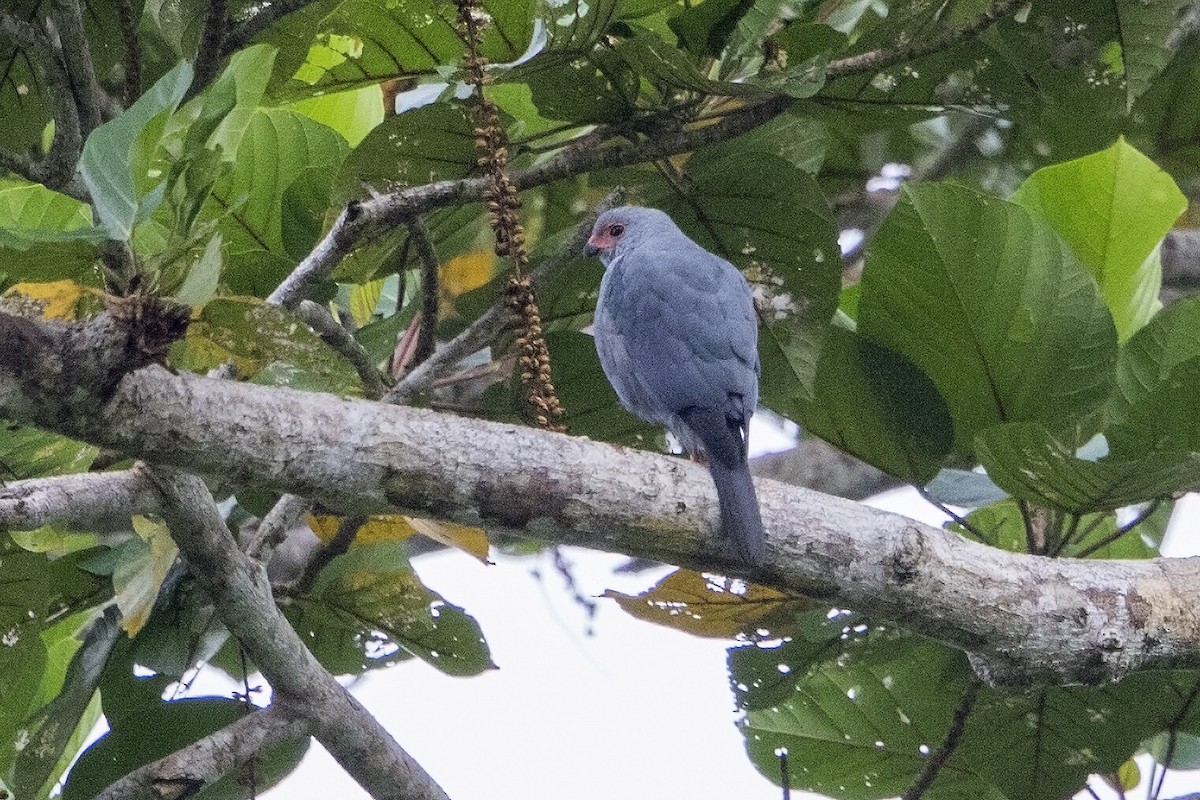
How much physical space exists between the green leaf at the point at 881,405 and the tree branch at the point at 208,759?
1283 millimetres

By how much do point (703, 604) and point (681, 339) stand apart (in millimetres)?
655

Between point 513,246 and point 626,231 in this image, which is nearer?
point 513,246

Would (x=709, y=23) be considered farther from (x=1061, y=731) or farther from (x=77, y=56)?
(x=1061, y=731)

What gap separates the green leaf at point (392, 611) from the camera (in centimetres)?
278

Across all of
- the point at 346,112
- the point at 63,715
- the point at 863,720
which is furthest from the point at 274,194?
the point at 863,720

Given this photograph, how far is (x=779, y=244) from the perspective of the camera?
286 centimetres

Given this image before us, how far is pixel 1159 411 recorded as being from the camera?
8.45 feet

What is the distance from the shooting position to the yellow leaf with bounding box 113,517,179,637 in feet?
7.30

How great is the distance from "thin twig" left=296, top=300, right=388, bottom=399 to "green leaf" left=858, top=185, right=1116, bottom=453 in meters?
1.06

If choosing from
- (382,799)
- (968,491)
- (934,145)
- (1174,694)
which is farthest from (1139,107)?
(382,799)

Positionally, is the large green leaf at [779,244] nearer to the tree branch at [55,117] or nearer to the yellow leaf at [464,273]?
the yellow leaf at [464,273]

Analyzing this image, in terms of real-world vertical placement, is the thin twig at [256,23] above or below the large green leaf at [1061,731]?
above

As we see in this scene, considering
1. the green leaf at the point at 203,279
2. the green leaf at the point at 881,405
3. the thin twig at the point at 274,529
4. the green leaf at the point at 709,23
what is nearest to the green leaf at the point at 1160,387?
the green leaf at the point at 881,405

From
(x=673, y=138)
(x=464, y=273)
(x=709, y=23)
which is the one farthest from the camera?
(x=464, y=273)
